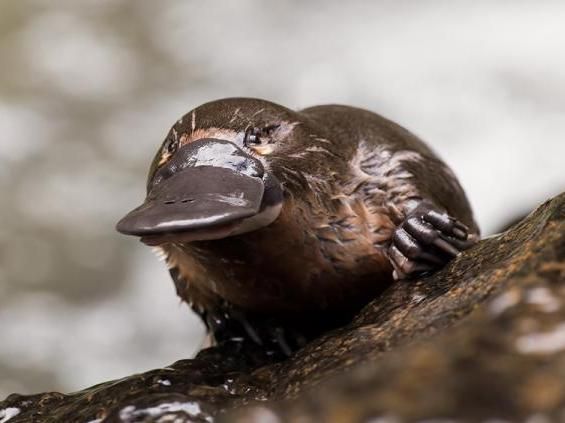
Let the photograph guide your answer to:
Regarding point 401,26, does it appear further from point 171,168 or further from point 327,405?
point 327,405

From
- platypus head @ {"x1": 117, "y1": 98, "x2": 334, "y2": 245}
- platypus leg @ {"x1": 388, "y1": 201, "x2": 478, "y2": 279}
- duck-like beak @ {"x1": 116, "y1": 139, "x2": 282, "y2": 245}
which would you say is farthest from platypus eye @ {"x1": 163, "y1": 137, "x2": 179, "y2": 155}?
platypus leg @ {"x1": 388, "y1": 201, "x2": 478, "y2": 279}

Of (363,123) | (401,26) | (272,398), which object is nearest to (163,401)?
(272,398)

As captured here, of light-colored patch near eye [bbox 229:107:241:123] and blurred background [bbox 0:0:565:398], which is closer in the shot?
light-colored patch near eye [bbox 229:107:241:123]

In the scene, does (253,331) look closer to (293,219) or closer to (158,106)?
(293,219)

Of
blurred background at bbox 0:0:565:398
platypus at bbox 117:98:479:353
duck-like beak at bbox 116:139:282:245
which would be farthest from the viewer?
blurred background at bbox 0:0:565:398

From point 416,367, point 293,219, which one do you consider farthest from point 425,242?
point 416,367

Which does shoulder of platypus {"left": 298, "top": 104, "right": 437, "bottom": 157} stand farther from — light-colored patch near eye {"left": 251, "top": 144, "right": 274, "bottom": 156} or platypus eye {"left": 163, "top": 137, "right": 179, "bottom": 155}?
platypus eye {"left": 163, "top": 137, "right": 179, "bottom": 155}

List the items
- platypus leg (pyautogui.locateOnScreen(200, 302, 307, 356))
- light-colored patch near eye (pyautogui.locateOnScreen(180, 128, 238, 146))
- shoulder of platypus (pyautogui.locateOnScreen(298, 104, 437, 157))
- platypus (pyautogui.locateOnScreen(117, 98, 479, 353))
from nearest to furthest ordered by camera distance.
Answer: platypus (pyautogui.locateOnScreen(117, 98, 479, 353)) < light-colored patch near eye (pyautogui.locateOnScreen(180, 128, 238, 146)) < platypus leg (pyautogui.locateOnScreen(200, 302, 307, 356)) < shoulder of platypus (pyautogui.locateOnScreen(298, 104, 437, 157))

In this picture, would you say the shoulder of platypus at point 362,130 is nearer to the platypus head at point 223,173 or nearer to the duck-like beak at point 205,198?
the platypus head at point 223,173
